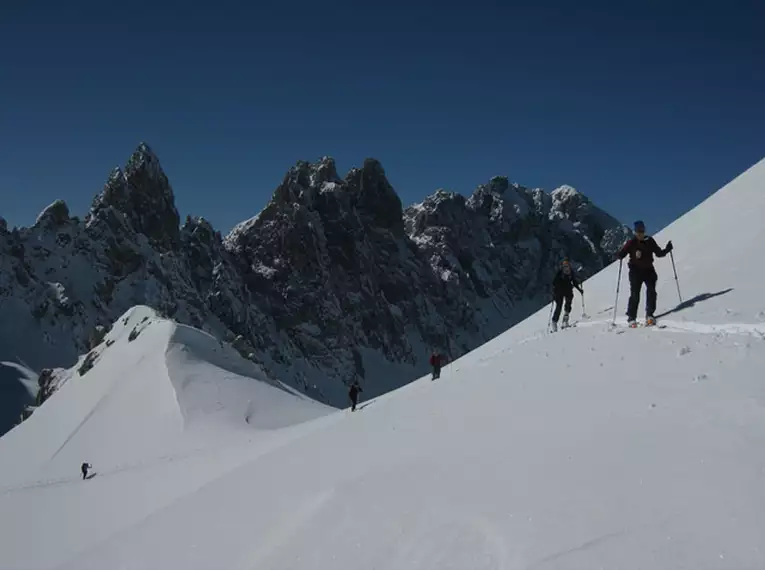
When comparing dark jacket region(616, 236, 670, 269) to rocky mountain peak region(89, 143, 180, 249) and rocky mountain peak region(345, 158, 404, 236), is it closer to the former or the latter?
rocky mountain peak region(89, 143, 180, 249)

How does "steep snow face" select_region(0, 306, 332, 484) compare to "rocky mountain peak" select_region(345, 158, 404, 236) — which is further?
"rocky mountain peak" select_region(345, 158, 404, 236)

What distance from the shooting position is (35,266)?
367ft

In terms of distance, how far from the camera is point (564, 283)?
13.9 meters

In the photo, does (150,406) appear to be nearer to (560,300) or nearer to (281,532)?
(560,300)

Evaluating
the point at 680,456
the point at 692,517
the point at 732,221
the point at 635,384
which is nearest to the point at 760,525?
the point at 692,517

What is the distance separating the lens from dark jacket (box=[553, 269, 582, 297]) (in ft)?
45.6

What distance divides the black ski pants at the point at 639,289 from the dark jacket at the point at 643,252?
0.10 metres

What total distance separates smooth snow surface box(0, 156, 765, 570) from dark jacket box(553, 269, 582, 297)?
93cm

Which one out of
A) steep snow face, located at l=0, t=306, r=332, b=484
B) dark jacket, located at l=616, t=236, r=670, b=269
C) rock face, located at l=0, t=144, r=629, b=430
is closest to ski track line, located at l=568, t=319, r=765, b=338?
dark jacket, located at l=616, t=236, r=670, b=269

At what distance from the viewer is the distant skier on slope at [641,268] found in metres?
11.5

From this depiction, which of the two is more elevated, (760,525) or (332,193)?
(332,193)

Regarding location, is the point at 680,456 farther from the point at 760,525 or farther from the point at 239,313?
the point at 239,313

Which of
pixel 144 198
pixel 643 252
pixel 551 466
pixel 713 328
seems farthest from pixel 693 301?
pixel 144 198

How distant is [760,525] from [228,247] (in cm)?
16021
